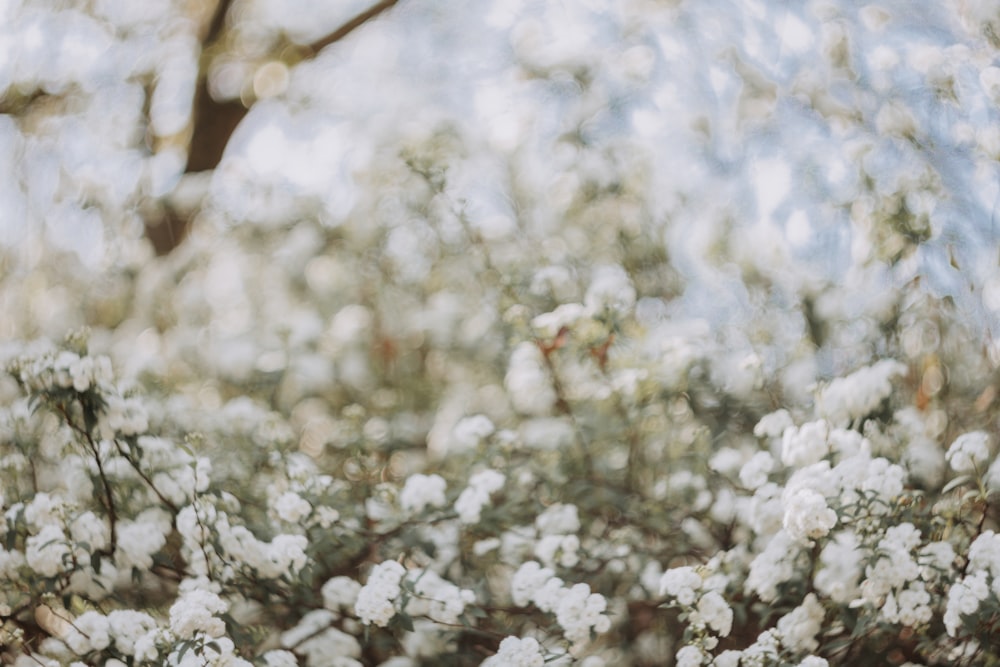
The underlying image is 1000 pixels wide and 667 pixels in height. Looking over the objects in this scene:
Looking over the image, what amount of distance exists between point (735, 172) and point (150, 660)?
2485mm

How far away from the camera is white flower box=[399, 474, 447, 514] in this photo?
2.48 metres

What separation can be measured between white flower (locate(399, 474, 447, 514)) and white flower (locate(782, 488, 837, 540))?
1.00 meters

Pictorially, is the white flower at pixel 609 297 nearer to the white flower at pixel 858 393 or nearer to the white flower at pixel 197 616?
the white flower at pixel 858 393

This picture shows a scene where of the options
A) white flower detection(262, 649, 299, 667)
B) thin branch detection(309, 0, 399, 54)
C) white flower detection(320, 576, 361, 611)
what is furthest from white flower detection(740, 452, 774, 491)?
thin branch detection(309, 0, 399, 54)

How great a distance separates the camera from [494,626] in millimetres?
2391

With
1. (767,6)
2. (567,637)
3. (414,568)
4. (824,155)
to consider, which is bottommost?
(414,568)

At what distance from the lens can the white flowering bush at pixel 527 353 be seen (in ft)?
6.98

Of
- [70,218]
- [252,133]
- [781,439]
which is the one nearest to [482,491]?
[781,439]

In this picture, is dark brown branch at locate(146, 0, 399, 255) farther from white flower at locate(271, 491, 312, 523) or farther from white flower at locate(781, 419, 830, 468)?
white flower at locate(781, 419, 830, 468)

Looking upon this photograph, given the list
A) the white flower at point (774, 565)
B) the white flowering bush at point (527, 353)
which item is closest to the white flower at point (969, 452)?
the white flowering bush at point (527, 353)

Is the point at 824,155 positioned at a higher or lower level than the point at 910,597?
higher

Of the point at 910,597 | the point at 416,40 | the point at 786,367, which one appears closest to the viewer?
the point at 910,597

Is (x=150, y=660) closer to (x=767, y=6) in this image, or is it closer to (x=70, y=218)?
(x=70, y=218)

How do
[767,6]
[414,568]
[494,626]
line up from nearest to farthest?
[494,626], [414,568], [767,6]
